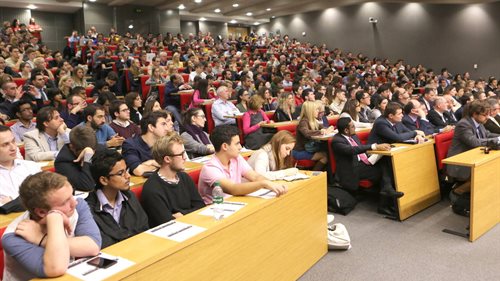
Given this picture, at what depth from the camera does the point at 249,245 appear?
2.47 meters

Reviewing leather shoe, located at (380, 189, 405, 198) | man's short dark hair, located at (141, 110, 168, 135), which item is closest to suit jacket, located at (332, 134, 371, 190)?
leather shoe, located at (380, 189, 405, 198)

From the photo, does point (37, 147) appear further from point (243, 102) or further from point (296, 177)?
point (243, 102)

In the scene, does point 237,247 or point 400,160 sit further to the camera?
point 400,160

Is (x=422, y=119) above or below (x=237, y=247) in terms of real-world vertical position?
above

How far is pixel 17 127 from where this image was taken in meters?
4.92

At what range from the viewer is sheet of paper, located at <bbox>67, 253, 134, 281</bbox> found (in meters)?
1.68

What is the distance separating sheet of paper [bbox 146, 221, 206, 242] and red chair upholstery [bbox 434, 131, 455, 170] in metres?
3.36

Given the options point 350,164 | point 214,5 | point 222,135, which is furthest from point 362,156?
point 214,5

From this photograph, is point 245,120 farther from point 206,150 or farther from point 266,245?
point 266,245

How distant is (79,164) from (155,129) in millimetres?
739

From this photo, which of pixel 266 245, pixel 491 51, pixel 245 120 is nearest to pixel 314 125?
pixel 245 120

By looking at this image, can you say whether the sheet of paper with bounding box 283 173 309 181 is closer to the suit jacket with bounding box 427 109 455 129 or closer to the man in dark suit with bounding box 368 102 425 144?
the man in dark suit with bounding box 368 102 425 144

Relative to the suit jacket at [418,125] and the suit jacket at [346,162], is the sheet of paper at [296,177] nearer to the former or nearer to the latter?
the suit jacket at [346,162]

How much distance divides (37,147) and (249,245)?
8.44ft
